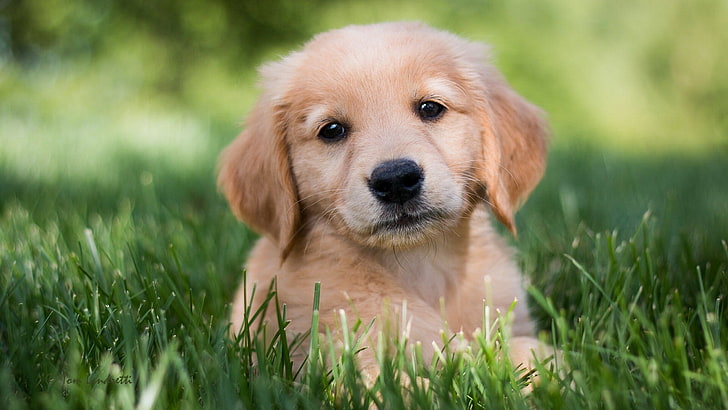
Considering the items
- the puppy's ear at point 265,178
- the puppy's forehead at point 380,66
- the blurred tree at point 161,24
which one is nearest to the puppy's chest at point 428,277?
the puppy's ear at point 265,178

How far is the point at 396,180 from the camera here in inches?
84.4

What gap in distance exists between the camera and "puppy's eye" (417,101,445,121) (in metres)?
2.42

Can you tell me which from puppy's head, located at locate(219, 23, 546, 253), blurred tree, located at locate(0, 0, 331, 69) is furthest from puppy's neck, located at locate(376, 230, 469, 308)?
blurred tree, located at locate(0, 0, 331, 69)

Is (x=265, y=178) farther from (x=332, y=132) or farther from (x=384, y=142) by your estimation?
(x=384, y=142)

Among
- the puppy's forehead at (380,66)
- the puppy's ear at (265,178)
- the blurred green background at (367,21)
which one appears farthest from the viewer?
the blurred green background at (367,21)

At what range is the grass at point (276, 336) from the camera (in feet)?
5.29

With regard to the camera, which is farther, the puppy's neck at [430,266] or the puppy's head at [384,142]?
the puppy's neck at [430,266]

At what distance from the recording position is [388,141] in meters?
2.25

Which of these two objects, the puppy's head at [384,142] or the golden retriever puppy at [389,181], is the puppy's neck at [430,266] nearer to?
the golden retriever puppy at [389,181]

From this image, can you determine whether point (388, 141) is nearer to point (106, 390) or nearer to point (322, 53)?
point (322, 53)

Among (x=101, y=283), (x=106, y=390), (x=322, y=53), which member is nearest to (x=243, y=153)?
(x=322, y=53)

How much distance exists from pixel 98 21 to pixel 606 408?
12616 mm

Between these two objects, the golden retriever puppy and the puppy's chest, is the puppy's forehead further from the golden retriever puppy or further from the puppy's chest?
the puppy's chest

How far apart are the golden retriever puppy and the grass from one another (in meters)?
0.21
